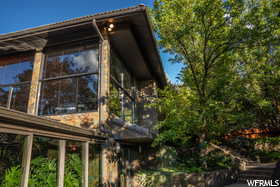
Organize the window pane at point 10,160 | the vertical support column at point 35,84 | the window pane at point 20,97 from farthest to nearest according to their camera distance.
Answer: the window pane at point 20,97
the vertical support column at point 35,84
the window pane at point 10,160

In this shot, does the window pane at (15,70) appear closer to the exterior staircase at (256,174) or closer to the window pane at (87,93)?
the window pane at (87,93)

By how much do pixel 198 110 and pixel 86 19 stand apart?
514 cm

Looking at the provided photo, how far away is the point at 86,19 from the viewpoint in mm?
5688

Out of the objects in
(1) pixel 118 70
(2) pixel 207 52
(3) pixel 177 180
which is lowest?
(3) pixel 177 180

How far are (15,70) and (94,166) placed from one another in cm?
551

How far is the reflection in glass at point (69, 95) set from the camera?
5874 millimetres

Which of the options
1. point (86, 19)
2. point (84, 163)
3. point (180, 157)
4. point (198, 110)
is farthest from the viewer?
point (180, 157)

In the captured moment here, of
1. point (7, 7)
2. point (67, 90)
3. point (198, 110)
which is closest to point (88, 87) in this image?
point (67, 90)

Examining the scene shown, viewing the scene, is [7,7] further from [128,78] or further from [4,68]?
[128,78]

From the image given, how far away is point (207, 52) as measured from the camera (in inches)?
309

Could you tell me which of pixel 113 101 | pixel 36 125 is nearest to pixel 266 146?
pixel 113 101

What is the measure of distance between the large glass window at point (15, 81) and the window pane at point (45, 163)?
3369mm

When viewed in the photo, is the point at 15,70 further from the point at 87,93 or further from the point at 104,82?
the point at 104,82

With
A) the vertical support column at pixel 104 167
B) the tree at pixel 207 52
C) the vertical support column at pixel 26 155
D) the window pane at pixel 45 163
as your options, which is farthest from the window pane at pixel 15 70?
the tree at pixel 207 52
